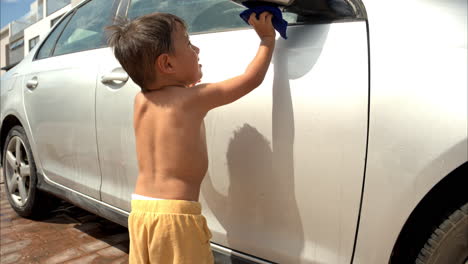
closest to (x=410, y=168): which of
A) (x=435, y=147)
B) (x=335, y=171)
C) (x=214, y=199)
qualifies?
(x=435, y=147)

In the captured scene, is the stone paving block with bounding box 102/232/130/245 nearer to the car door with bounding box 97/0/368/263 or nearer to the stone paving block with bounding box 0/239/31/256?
the stone paving block with bounding box 0/239/31/256

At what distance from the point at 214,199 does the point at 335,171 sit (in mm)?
525

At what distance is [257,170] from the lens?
1.38 metres

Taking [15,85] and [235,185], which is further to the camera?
[15,85]

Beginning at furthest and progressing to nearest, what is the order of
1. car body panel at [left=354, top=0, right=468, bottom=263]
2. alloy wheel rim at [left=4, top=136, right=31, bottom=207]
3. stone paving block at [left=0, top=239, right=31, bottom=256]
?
alloy wheel rim at [left=4, top=136, right=31, bottom=207]
stone paving block at [left=0, top=239, right=31, bottom=256]
car body panel at [left=354, top=0, right=468, bottom=263]

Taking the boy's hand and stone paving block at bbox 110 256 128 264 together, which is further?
stone paving block at bbox 110 256 128 264

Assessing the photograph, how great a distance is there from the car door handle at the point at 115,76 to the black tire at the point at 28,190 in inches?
49.2

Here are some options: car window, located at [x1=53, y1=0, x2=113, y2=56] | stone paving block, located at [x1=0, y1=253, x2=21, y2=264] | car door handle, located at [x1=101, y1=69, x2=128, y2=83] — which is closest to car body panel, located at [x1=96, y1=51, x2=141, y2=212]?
car door handle, located at [x1=101, y1=69, x2=128, y2=83]

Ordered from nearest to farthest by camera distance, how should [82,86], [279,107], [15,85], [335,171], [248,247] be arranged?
1. [335,171]
2. [279,107]
3. [248,247]
4. [82,86]
5. [15,85]

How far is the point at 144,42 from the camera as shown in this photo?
50.9 inches

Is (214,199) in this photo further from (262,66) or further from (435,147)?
(435,147)

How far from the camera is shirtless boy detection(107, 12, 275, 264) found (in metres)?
1.30

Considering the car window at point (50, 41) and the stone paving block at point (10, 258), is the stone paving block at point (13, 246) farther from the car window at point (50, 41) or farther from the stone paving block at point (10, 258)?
the car window at point (50, 41)

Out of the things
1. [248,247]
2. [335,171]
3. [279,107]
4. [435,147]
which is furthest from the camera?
[248,247]
